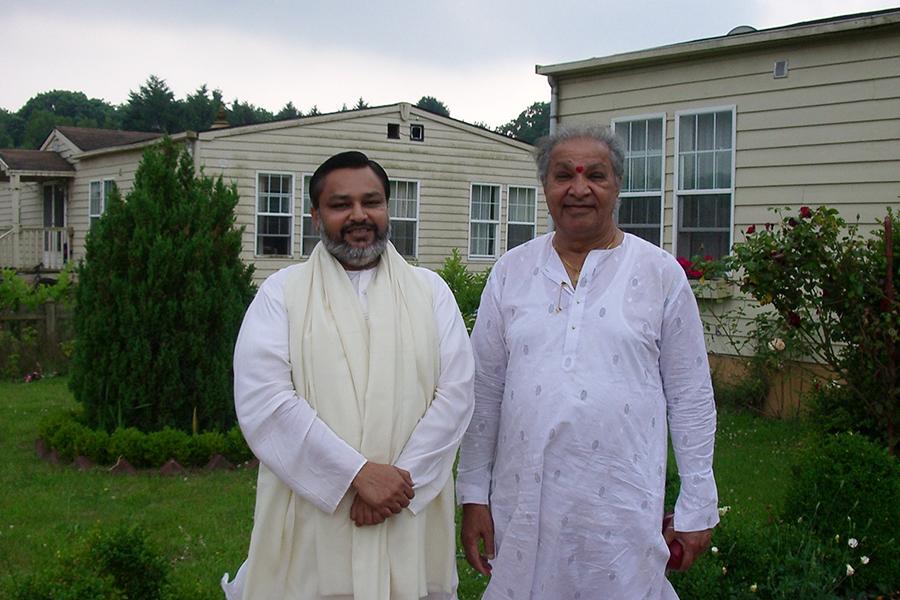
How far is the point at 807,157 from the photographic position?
9188mm

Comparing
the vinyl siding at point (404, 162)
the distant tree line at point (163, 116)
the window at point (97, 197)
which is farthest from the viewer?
the distant tree line at point (163, 116)

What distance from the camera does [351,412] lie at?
2.93 m

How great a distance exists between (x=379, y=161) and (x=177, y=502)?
43.5 feet

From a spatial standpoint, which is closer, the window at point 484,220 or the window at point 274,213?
the window at point 274,213

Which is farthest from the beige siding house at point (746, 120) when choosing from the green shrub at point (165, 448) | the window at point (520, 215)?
the window at point (520, 215)

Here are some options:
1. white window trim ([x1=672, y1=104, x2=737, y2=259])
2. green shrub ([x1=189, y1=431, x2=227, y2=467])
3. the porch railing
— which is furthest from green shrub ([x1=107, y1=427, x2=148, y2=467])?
the porch railing

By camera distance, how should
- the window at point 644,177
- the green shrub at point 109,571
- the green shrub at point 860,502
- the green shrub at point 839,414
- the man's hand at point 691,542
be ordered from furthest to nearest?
the window at point 644,177 → the green shrub at point 839,414 → the green shrub at point 860,502 → the green shrub at point 109,571 → the man's hand at point 691,542

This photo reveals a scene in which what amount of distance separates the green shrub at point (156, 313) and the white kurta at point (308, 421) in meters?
4.60

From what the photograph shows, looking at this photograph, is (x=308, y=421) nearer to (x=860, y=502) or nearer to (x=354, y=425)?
(x=354, y=425)

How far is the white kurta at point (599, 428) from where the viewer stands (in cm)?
292

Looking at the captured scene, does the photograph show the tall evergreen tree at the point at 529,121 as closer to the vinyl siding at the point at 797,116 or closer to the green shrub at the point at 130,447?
the vinyl siding at the point at 797,116

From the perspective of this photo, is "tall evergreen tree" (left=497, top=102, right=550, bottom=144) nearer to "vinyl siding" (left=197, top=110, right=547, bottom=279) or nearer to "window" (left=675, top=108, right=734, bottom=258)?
"vinyl siding" (left=197, top=110, right=547, bottom=279)

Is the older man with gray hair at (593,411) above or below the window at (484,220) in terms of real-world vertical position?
below

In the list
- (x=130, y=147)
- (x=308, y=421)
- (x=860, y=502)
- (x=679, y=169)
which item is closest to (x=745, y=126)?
(x=679, y=169)
